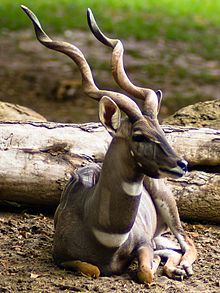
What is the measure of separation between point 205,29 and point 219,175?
9.56 metres

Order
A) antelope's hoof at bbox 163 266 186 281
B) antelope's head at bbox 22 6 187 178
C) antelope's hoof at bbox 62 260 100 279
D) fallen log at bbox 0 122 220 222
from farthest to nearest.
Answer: fallen log at bbox 0 122 220 222
antelope's hoof at bbox 163 266 186 281
antelope's hoof at bbox 62 260 100 279
antelope's head at bbox 22 6 187 178

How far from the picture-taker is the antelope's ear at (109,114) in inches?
189

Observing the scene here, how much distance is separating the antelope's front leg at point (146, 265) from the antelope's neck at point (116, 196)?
192 millimetres

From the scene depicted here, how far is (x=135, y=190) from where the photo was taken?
4855 millimetres

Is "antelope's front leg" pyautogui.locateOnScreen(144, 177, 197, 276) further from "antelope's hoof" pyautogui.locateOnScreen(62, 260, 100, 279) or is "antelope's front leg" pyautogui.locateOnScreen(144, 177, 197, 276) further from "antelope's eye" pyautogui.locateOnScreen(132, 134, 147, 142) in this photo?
"antelope's eye" pyautogui.locateOnScreen(132, 134, 147, 142)

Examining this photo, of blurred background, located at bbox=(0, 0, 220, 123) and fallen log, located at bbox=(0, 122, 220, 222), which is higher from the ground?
fallen log, located at bbox=(0, 122, 220, 222)

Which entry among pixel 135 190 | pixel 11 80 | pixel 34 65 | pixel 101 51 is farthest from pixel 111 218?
pixel 101 51

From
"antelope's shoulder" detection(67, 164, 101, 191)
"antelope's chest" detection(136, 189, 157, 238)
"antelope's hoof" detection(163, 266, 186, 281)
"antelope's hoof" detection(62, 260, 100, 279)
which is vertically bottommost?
"antelope's hoof" detection(163, 266, 186, 281)

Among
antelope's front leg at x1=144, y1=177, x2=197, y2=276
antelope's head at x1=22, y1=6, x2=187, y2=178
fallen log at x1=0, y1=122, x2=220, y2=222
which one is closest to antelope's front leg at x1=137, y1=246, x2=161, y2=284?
antelope's front leg at x1=144, y1=177, x2=197, y2=276

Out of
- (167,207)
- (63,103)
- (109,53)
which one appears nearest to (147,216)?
(167,207)

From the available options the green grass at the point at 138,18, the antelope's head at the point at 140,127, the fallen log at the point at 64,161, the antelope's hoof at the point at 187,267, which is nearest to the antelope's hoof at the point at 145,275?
the antelope's hoof at the point at 187,267

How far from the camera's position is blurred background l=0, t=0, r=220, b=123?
11656 millimetres

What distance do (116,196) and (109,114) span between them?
17.1 inches

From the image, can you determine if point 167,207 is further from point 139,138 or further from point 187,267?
point 139,138
